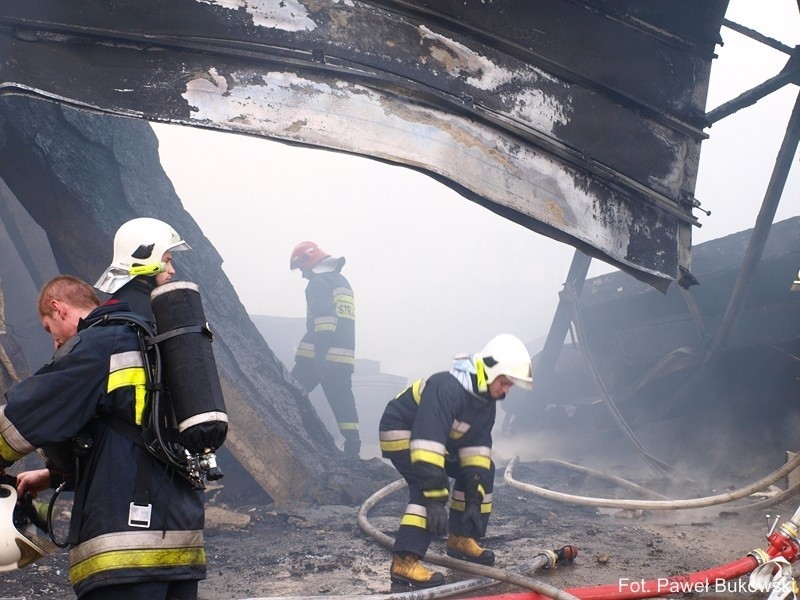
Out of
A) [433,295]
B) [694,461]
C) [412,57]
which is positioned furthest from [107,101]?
[433,295]

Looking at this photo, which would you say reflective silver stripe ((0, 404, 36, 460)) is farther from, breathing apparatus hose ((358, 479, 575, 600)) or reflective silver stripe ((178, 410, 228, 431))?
breathing apparatus hose ((358, 479, 575, 600))

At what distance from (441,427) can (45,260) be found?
4.31 metres

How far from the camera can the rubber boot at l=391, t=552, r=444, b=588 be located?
3.57 metres

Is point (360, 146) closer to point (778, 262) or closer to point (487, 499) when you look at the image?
point (487, 499)

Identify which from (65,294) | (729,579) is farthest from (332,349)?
(65,294)

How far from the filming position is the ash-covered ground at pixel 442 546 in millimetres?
3561

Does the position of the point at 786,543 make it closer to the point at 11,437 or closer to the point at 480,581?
the point at 480,581

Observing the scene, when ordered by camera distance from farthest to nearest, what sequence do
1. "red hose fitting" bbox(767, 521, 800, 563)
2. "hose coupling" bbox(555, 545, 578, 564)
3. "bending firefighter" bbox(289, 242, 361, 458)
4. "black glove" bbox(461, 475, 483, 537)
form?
"bending firefighter" bbox(289, 242, 361, 458) → "black glove" bbox(461, 475, 483, 537) → "hose coupling" bbox(555, 545, 578, 564) → "red hose fitting" bbox(767, 521, 800, 563)

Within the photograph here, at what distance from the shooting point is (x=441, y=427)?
3.83 meters

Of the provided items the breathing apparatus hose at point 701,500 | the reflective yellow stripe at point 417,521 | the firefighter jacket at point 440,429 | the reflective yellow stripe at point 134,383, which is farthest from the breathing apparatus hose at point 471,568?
the reflective yellow stripe at point 134,383

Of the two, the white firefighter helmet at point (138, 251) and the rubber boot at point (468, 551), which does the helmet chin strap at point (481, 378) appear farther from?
the white firefighter helmet at point (138, 251)

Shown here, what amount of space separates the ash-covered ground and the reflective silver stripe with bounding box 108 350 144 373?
1.99m

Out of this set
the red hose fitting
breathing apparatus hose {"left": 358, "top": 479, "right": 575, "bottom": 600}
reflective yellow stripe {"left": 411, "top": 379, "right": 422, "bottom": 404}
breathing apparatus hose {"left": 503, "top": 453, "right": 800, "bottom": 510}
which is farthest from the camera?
reflective yellow stripe {"left": 411, "top": 379, "right": 422, "bottom": 404}

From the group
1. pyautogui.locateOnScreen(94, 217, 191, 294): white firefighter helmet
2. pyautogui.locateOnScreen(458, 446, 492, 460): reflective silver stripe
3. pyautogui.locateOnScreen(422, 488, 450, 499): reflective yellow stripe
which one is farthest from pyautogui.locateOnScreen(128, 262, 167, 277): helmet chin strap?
pyautogui.locateOnScreen(458, 446, 492, 460): reflective silver stripe
